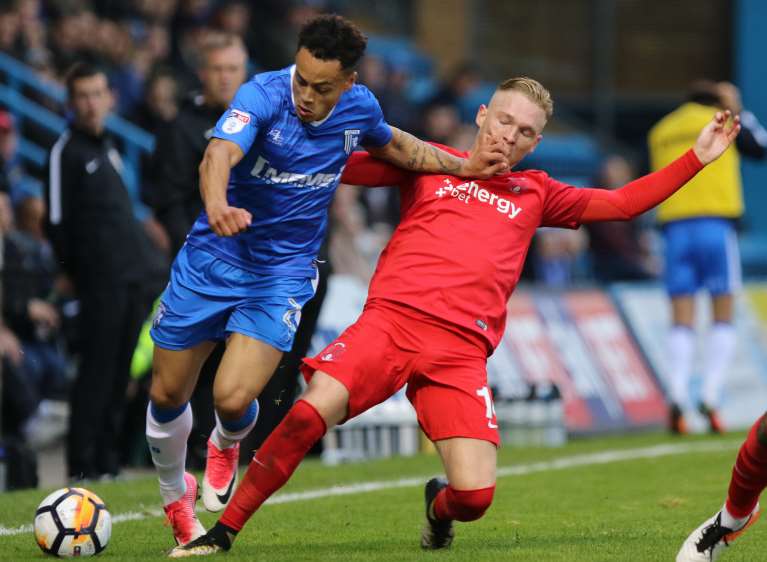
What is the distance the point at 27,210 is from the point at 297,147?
6294 mm

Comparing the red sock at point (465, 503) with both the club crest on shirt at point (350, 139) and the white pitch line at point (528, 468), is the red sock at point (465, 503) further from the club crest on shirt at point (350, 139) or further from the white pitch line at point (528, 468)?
the white pitch line at point (528, 468)

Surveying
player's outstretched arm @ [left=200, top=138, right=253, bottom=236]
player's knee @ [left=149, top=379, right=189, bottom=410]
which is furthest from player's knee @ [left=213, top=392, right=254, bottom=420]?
player's outstretched arm @ [left=200, top=138, right=253, bottom=236]

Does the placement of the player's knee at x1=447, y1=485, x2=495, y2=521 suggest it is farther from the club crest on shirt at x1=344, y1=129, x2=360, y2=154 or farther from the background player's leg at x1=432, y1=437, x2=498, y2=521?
the club crest on shirt at x1=344, y1=129, x2=360, y2=154

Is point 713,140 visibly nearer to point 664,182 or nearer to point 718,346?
point 664,182

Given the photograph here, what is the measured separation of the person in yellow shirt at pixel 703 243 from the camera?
12.4 metres

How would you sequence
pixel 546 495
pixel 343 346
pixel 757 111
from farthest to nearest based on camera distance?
pixel 757 111, pixel 546 495, pixel 343 346

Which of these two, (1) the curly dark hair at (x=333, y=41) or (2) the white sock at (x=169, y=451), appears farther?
(2) the white sock at (x=169, y=451)

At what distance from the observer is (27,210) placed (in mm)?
11969

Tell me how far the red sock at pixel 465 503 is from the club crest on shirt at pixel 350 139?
1368 millimetres

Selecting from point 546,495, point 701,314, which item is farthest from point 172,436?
point 701,314

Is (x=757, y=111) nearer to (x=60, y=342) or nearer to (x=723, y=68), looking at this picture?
(x=723, y=68)

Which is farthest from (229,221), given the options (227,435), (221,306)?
(227,435)

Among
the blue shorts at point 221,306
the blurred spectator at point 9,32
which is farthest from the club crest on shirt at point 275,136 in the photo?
the blurred spectator at point 9,32

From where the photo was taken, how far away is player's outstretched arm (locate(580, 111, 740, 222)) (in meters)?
6.32
